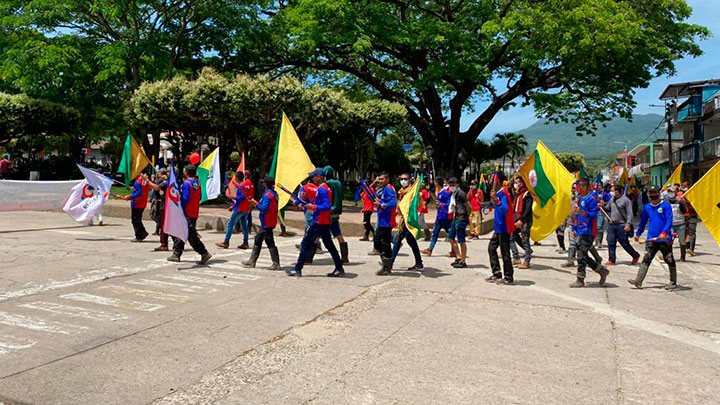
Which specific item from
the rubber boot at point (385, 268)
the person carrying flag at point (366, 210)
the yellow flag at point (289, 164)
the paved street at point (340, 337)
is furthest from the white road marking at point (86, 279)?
the person carrying flag at point (366, 210)

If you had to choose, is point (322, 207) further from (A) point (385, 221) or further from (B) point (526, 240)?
(B) point (526, 240)

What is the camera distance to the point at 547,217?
9.36 meters

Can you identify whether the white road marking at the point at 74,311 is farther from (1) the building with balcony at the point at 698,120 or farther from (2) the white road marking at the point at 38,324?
(1) the building with balcony at the point at 698,120

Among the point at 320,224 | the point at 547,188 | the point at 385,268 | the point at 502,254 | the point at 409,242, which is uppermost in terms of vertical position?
the point at 547,188

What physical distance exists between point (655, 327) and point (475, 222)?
34.2ft

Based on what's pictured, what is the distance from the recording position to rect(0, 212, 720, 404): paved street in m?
4.05

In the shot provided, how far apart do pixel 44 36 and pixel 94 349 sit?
22938 mm

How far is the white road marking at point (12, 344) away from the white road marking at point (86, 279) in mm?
1735

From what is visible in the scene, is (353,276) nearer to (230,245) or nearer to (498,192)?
(498,192)

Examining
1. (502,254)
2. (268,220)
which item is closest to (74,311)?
(268,220)

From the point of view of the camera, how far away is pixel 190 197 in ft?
31.2

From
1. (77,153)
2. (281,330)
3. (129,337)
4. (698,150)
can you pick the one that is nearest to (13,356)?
(129,337)

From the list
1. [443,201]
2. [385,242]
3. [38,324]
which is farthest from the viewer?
[443,201]

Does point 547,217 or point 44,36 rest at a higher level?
point 44,36
